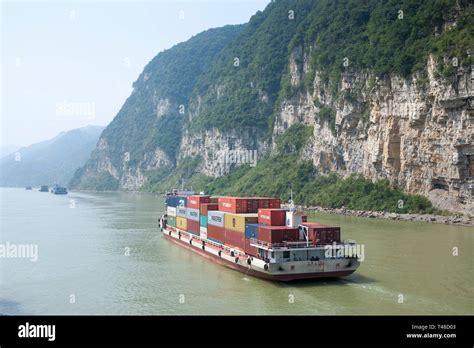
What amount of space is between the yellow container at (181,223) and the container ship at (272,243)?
6.67 metres

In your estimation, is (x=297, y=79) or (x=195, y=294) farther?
(x=297, y=79)

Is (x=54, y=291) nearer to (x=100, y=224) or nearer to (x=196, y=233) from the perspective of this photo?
(x=196, y=233)

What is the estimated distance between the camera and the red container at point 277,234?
87.6 feet

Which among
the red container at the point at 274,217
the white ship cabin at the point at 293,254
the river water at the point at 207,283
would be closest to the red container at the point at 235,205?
the river water at the point at 207,283

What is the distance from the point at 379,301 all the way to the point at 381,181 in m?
50.5

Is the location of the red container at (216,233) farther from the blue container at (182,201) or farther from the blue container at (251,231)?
the blue container at (182,201)

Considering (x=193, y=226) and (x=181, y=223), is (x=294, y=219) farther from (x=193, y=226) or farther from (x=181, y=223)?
(x=181, y=223)

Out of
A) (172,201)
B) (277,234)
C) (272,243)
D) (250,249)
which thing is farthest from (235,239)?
(172,201)

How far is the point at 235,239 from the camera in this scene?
3144 cm

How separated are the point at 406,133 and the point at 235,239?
140 ft
